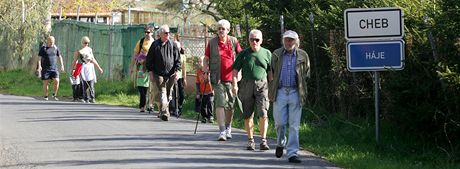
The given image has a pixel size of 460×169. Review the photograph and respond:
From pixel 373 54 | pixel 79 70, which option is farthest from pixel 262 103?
pixel 79 70

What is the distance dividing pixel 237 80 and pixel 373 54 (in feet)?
5.99

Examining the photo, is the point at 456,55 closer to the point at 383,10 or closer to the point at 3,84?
the point at 383,10

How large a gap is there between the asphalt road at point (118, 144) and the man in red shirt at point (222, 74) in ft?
1.05

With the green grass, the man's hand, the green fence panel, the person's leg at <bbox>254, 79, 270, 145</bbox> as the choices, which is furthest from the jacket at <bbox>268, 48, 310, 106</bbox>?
the green fence panel

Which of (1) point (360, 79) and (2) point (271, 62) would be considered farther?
(1) point (360, 79)

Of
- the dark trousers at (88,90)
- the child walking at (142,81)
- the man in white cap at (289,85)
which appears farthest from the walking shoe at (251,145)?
the dark trousers at (88,90)

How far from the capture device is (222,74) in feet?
50.3

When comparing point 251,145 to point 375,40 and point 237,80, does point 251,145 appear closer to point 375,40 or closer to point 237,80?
point 237,80

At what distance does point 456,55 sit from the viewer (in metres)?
13.0

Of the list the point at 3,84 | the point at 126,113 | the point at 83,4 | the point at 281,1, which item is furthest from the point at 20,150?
the point at 83,4

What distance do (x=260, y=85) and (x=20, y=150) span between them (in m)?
3.22

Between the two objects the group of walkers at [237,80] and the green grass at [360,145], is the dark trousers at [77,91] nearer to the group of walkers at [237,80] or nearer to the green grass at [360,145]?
the group of walkers at [237,80]

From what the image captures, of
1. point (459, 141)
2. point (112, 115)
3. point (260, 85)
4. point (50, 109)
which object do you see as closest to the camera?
point (459, 141)

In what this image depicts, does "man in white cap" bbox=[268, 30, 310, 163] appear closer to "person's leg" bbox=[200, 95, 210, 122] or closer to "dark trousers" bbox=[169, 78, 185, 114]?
"person's leg" bbox=[200, 95, 210, 122]
